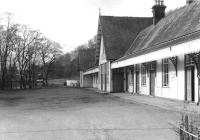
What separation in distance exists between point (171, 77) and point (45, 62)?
5500cm

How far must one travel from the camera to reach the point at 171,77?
57.1ft

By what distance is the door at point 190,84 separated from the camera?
15.0m

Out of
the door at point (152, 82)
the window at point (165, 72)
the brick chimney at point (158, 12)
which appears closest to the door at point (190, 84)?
the window at point (165, 72)

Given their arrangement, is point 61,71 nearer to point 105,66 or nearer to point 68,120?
point 105,66

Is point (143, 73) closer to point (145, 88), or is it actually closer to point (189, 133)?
point (145, 88)

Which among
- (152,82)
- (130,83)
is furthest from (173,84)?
(130,83)

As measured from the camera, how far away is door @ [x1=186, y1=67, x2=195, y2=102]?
14992 mm

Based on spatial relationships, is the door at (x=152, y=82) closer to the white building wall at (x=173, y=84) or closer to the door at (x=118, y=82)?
the white building wall at (x=173, y=84)

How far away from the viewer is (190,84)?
1520 centimetres

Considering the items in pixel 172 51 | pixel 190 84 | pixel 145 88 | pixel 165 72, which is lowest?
pixel 145 88

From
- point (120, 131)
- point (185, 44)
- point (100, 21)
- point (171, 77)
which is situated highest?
point (100, 21)

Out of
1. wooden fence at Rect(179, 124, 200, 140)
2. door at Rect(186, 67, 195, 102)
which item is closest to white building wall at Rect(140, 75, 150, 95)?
door at Rect(186, 67, 195, 102)

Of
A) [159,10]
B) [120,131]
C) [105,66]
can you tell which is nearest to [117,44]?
[105,66]

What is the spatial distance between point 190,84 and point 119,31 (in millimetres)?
17241
